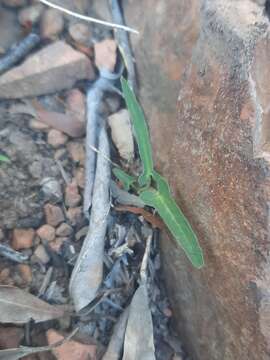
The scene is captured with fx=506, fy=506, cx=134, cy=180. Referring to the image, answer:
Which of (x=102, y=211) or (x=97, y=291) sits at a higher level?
(x=102, y=211)

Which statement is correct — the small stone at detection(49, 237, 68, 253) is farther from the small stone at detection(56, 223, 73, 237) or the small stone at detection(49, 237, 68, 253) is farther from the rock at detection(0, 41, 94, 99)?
the rock at detection(0, 41, 94, 99)

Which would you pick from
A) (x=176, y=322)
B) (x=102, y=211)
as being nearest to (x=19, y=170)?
(x=102, y=211)

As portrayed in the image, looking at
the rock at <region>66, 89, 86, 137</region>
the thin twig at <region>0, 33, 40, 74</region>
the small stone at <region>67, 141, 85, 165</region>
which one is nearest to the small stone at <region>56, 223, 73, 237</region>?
the small stone at <region>67, 141, 85, 165</region>

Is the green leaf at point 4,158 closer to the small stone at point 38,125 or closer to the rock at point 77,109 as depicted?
the small stone at point 38,125

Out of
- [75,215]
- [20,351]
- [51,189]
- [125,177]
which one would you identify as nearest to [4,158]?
[51,189]

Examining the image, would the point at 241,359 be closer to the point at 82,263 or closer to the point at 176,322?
the point at 176,322

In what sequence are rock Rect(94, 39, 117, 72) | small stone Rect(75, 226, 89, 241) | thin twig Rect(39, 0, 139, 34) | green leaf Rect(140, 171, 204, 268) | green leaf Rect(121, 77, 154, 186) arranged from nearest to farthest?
green leaf Rect(140, 171, 204, 268) → green leaf Rect(121, 77, 154, 186) → small stone Rect(75, 226, 89, 241) → thin twig Rect(39, 0, 139, 34) → rock Rect(94, 39, 117, 72)
